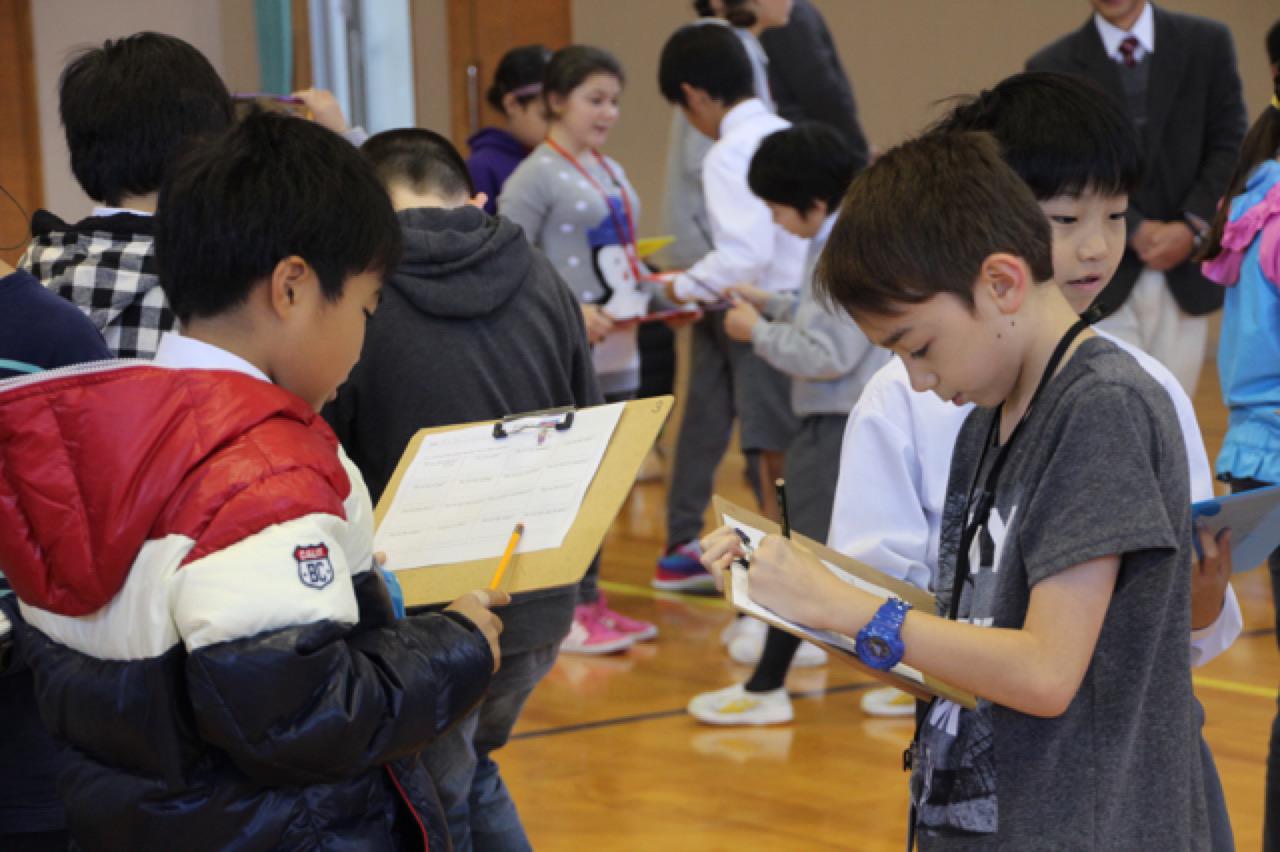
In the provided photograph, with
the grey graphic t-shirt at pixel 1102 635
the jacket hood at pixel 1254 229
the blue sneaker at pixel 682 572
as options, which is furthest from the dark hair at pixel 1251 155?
the blue sneaker at pixel 682 572

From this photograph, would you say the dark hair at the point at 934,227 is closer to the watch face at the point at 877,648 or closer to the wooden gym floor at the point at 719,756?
the watch face at the point at 877,648

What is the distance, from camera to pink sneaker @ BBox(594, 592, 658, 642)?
4441 mm

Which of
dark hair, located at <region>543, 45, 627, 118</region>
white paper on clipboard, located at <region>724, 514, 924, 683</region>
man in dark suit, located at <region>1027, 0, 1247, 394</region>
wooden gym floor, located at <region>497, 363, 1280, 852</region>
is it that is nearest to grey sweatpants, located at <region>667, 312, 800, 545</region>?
wooden gym floor, located at <region>497, 363, 1280, 852</region>

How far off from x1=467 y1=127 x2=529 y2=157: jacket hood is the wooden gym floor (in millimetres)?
1703

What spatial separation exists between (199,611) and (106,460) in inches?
6.6

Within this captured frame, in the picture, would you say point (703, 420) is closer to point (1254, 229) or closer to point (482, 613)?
point (1254, 229)

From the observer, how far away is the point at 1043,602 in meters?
1.35

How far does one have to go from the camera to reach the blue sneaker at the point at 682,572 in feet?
16.4

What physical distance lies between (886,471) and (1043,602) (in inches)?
24.5

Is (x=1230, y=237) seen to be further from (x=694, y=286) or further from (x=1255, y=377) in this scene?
(x=694, y=286)

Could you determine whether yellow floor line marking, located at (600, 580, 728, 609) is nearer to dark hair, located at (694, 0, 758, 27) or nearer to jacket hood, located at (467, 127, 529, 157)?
jacket hood, located at (467, 127, 529, 157)

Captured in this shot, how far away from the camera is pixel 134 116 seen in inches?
84.3

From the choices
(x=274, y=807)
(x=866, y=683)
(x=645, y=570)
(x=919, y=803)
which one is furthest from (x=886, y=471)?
(x=645, y=570)

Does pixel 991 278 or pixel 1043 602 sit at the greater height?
pixel 991 278
